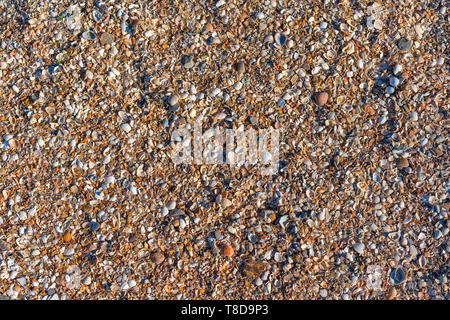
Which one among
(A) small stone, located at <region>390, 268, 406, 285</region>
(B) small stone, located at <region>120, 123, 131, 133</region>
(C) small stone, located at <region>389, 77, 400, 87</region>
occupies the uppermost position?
(C) small stone, located at <region>389, 77, 400, 87</region>

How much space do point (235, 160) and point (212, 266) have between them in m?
0.70

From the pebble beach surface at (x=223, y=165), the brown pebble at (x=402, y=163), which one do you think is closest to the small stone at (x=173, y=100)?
the pebble beach surface at (x=223, y=165)

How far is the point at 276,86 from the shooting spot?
2613 millimetres

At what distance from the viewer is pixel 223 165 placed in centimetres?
256

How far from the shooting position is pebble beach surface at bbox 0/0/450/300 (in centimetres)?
247

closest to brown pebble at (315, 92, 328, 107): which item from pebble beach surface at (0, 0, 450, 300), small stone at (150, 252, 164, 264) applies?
pebble beach surface at (0, 0, 450, 300)

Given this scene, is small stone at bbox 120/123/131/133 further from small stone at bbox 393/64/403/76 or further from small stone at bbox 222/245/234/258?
small stone at bbox 393/64/403/76

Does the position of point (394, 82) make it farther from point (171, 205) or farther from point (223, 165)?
point (171, 205)

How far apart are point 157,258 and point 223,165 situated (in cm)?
73

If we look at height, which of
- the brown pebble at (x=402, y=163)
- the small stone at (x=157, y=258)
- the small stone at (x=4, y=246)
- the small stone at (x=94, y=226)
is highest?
the brown pebble at (x=402, y=163)

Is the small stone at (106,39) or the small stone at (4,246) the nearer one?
the small stone at (4,246)

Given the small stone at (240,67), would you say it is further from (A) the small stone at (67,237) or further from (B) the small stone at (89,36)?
(A) the small stone at (67,237)

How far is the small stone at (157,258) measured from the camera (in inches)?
97.1

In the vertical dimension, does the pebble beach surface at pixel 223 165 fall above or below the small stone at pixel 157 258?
above
